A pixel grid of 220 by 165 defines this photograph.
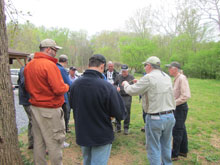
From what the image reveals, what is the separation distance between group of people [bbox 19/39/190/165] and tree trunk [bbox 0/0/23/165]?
260 mm

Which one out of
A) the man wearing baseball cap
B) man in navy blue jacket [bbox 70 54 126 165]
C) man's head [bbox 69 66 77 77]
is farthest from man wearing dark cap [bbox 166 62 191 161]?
man's head [bbox 69 66 77 77]

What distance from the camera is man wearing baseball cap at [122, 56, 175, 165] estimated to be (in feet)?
8.50

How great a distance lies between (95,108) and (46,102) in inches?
32.7

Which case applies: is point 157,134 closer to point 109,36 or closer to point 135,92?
point 135,92

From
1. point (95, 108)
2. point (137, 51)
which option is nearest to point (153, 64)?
point (95, 108)

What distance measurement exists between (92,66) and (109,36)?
43.3 meters

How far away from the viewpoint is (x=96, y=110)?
2025 millimetres

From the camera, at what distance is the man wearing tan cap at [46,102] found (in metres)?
2.31

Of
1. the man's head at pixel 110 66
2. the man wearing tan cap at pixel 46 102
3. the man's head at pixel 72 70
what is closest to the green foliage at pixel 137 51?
the man's head at pixel 110 66

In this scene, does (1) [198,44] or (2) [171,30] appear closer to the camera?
(1) [198,44]

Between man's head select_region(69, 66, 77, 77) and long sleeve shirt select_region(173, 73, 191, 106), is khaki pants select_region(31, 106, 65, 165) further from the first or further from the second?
man's head select_region(69, 66, 77, 77)

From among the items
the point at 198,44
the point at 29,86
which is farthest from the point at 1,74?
the point at 198,44

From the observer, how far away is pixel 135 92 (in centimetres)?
268

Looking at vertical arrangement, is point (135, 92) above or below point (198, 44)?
below
